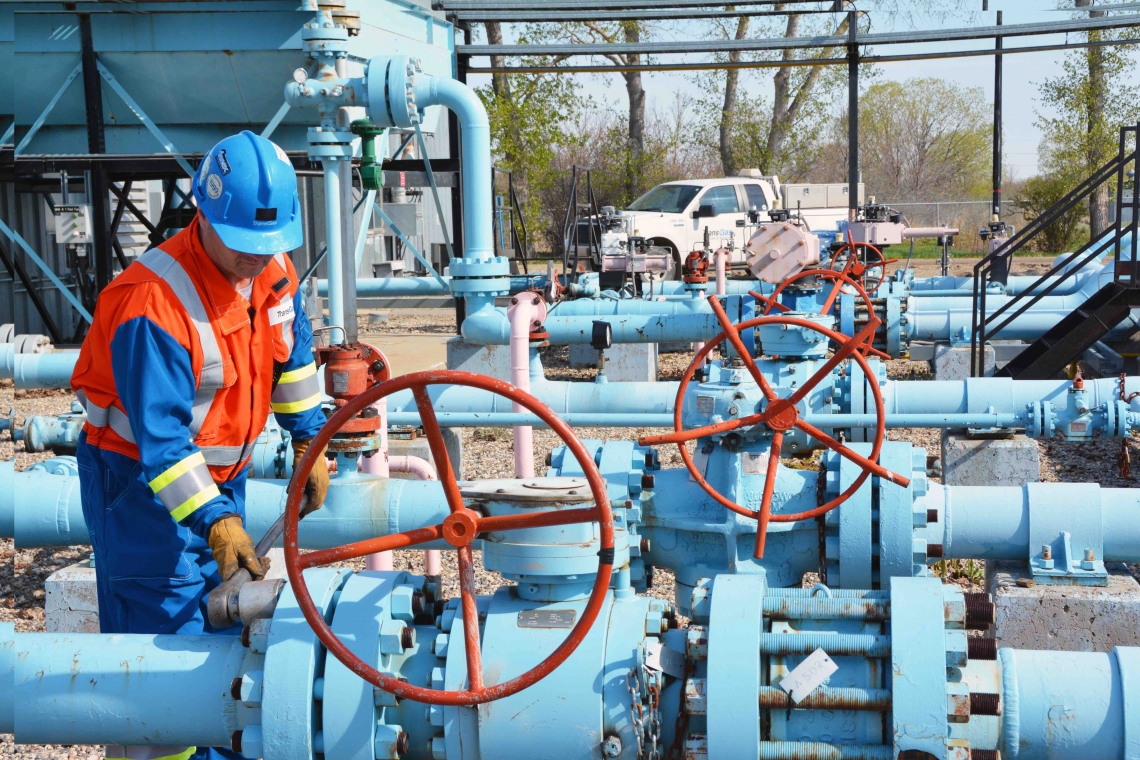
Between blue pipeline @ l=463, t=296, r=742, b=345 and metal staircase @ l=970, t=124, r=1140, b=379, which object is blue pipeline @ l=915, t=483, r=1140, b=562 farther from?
blue pipeline @ l=463, t=296, r=742, b=345

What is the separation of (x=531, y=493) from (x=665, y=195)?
14.8 metres

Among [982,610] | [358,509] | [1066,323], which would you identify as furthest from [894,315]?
[982,610]

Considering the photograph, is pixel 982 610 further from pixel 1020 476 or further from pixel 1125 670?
pixel 1020 476

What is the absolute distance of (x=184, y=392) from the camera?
7.85 feet

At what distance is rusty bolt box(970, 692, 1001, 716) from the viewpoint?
1803 mm

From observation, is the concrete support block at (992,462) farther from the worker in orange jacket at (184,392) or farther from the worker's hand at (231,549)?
the worker's hand at (231,549)

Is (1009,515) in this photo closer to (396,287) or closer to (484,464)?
(484,464)

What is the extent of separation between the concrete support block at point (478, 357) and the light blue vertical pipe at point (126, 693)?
247 inches

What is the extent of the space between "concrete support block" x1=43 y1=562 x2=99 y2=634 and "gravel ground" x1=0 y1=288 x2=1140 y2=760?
396 mm

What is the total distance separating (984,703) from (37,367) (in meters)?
5.79

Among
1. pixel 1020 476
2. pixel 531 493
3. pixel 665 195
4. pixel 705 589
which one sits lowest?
pixel 1020 476

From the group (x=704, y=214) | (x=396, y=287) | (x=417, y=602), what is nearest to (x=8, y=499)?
(x=417, y=602)

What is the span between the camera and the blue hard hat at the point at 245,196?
243 cm

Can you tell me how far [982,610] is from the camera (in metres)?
2.06
